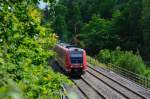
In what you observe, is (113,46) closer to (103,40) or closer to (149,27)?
(103,40)

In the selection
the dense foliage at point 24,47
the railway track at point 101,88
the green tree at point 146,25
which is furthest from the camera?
the green tree at point 146,25

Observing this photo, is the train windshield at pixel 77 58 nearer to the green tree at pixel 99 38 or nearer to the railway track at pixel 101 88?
the railway track at pixel 101 88

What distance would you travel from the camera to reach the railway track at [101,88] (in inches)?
1140

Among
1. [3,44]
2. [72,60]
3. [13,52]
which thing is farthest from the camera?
[72,60]

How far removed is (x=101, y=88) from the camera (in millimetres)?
32844

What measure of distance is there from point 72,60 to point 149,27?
142 feet

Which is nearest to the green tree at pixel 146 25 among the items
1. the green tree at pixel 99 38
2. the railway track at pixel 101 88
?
→ the green tree at pixel 99 38

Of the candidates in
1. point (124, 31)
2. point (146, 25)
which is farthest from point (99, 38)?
point (146, 25)

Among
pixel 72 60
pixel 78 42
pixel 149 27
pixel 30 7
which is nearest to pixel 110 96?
pixel 72 60

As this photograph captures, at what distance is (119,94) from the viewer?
29797 mm

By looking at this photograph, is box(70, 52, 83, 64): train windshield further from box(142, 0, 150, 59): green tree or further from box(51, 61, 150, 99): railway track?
box(142, 0, 150, 59): green tree

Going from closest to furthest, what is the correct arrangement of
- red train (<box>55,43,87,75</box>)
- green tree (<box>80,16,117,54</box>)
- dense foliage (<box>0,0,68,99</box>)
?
1. dense foliage (<box>0,0,68,99</box>)
2. red train (<box>55,43,87,75</box>)
3. green tree (<box>80,16,117,54</box>)

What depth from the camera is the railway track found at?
28953 millimetres

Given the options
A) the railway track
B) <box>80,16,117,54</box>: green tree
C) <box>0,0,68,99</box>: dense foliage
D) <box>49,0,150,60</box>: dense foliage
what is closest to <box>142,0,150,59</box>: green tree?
<box>49,0,150,60</box>: dense foliage
